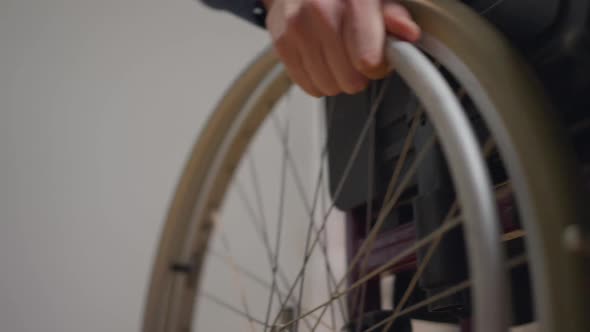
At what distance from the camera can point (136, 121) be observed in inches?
49.5

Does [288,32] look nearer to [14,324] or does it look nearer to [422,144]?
[422,144]

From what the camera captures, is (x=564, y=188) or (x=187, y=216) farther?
(x=187, y=216)

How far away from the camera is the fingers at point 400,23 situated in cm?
45

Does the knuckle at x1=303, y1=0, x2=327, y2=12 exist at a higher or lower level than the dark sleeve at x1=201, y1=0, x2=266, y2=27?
lower

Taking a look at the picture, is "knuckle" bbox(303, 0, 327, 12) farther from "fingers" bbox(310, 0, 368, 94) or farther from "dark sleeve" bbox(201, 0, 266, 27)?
"dark sleeve" bbox(201, 0, 266, 27)

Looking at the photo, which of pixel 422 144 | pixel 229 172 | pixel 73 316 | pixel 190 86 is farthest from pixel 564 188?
pixel 190 86

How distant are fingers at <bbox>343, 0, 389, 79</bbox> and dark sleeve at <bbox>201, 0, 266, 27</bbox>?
0.21 m

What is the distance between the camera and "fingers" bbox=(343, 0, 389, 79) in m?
0.46

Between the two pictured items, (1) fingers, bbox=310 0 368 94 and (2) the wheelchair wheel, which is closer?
(2) the wheelchair wheel

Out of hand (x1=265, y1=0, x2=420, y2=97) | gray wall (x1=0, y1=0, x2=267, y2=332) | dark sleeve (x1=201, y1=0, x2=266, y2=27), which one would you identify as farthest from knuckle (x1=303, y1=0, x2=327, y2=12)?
gray wall (x1=0, y1=0, x2=267, y2=332)

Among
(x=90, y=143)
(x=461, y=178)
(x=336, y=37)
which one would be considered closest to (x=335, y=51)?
(x=336, y=37)

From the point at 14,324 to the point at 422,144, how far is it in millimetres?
825

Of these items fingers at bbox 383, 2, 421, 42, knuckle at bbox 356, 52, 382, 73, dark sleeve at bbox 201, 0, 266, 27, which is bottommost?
knuckle at bbox 356, 52, 382, 73

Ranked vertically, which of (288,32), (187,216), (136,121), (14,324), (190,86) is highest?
(190,86)
